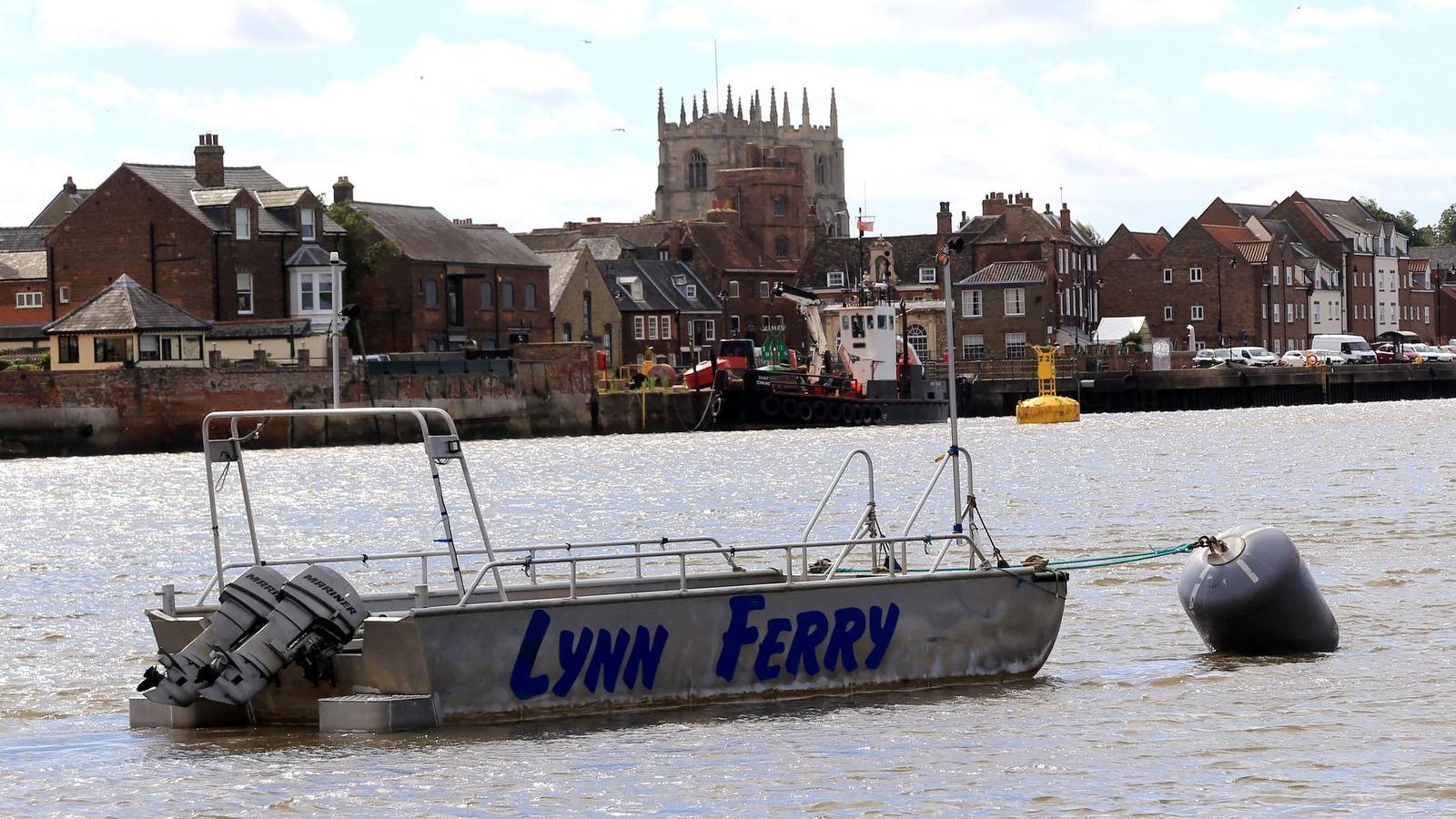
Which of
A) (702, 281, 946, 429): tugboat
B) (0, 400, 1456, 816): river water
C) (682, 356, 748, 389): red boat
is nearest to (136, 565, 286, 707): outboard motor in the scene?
(0, 400, 1456, 816): river water

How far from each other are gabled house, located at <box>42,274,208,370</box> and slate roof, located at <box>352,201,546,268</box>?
18041mm

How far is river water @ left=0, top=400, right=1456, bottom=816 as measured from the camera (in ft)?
44.8

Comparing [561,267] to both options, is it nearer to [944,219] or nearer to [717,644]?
[944,219]

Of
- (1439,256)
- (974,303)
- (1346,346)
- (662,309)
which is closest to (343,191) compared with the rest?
(662,309)

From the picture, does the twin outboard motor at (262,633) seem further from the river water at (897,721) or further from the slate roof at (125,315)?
the slate roof at (125,315)

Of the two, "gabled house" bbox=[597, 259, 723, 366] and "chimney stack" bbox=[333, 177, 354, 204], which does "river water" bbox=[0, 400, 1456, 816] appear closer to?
"chimney stack" bbox=[333, 177, 354, 204]

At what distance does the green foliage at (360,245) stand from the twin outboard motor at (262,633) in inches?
2821

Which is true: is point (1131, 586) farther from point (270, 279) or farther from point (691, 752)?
point (270, 279)

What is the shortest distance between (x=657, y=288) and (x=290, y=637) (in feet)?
332

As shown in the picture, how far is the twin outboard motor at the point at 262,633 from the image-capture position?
15102mm

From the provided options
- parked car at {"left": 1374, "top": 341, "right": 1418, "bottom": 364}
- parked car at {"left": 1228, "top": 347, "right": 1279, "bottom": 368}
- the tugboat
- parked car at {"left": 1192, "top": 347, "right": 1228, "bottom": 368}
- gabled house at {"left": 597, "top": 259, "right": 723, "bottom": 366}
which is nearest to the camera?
the tugboat

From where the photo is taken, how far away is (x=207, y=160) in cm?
8356

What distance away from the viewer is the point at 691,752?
1480cm

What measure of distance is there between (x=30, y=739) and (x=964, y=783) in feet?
23.9
